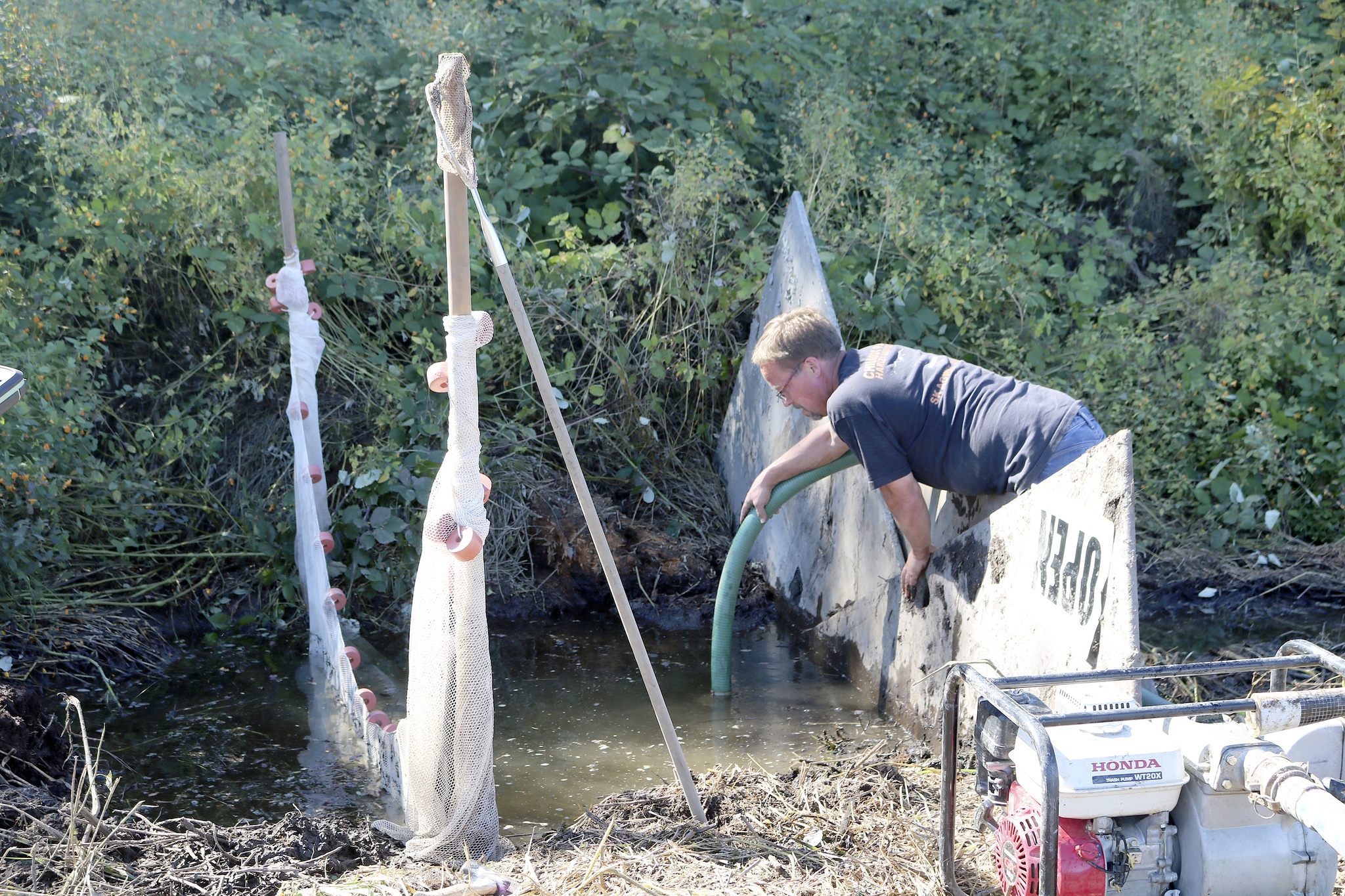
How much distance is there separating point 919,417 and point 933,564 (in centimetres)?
63

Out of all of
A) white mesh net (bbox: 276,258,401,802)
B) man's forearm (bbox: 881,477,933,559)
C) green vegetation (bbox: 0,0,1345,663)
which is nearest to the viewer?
man's forearm (bbox: 881,477,933,559)

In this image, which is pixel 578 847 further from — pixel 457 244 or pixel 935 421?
pixel 935 421

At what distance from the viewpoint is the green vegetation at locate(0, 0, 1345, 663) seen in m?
5.29

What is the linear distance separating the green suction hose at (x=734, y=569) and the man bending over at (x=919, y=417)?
0.62 feet

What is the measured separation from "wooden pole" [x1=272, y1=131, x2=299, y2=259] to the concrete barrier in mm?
2315

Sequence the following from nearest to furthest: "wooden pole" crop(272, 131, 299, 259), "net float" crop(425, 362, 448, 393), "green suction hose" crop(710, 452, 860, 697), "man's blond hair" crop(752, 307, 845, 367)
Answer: "net float" crop(425, 362, 448, 393) → "man's blond hair" crop(752, 307, 845, 367) → "green suction hose" crop(710, 452, 860, 697) → "wooden pole" crop(272, 131, 299, 259)

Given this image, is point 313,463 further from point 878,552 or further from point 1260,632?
point 1260,632

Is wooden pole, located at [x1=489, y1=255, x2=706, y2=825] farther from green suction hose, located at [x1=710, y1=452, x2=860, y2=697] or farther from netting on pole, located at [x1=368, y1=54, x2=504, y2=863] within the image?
green suction hose, located at [x1=710, y1=452, x2=860, y2=697]

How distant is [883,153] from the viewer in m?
7.36

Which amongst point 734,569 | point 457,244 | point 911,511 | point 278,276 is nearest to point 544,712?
point 734,569

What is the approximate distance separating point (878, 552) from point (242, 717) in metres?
2.61

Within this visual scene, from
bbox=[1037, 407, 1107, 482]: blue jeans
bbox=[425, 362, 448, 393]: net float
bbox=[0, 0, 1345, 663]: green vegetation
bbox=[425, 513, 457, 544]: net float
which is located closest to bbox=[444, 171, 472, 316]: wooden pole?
bbox=[425, 362, 448, 393]: net float

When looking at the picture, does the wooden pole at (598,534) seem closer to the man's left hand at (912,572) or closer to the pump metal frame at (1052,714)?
the pump metal frame at (1052,714)

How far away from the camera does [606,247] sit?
606cm
